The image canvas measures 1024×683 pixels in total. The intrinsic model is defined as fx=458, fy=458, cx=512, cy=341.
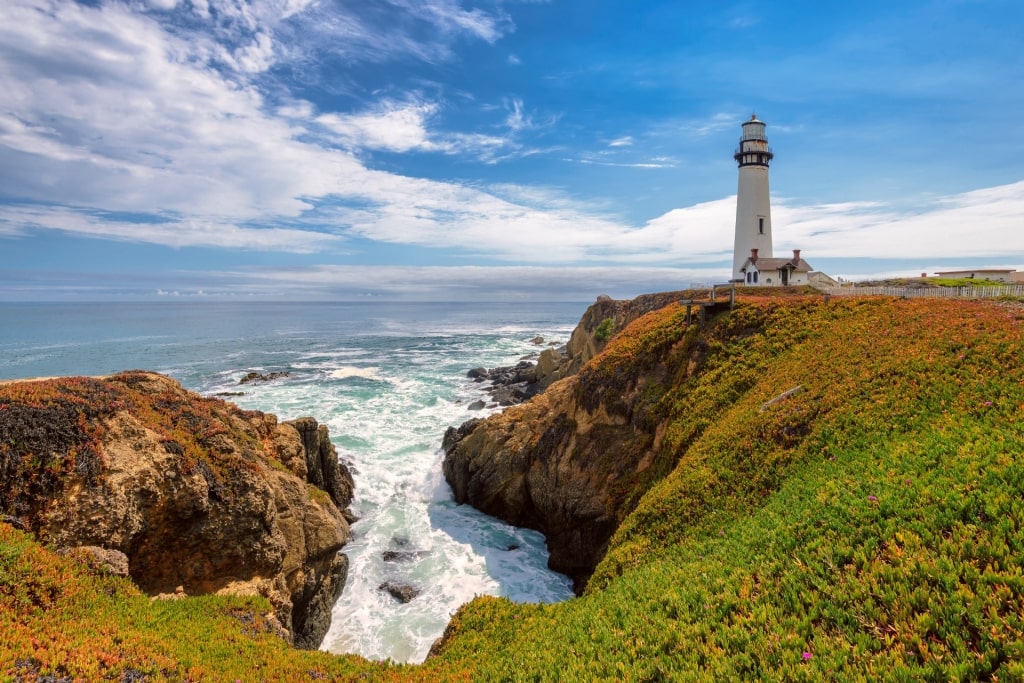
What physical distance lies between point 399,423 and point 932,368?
1559 inches

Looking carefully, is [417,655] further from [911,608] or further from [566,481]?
[911,608]

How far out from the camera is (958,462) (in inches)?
405

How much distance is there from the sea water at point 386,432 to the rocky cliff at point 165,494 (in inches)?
124

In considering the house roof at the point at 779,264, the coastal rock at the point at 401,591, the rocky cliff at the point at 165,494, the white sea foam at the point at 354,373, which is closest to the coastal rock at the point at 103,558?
the rocky cliff at the point at 165,494

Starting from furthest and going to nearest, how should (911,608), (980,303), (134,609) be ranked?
(980,303), (134,609), (911,608)

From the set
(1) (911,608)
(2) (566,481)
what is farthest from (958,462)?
(2) (566,481)

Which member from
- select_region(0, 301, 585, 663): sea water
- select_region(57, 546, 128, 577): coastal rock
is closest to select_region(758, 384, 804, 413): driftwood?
select_region(0, 301, 585, 663): sea water

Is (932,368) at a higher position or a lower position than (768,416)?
higher

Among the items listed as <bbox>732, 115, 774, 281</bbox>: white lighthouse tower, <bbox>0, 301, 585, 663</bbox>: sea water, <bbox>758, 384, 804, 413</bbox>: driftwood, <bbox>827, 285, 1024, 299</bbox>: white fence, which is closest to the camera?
<bbox>758, 384, 804, 413</bbox>: driftwood

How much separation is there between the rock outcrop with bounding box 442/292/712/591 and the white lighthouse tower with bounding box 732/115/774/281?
2611cm

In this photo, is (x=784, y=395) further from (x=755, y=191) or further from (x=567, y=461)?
(x=755, y=191)

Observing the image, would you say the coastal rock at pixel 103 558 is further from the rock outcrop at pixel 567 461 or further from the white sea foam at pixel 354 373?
the white sea foam at pixel 354 373

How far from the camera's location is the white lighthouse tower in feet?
150

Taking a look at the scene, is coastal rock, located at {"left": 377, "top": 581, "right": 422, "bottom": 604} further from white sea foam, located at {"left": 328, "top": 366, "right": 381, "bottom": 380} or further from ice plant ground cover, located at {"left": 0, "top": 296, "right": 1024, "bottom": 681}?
white sea foam, located at {"left": 328, "top": 366, "right": 381, "bottom": 380}
